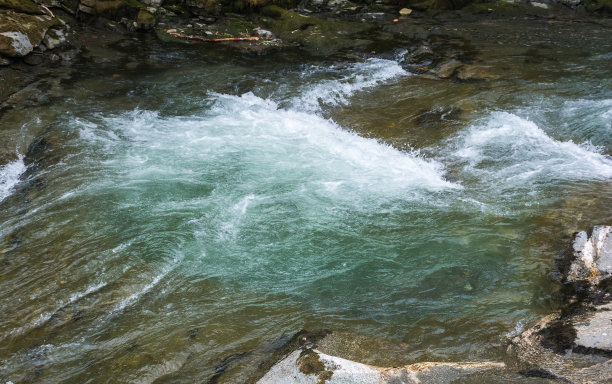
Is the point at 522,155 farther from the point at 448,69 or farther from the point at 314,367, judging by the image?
the point at 314,367

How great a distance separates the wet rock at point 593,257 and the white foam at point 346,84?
18.6 ft

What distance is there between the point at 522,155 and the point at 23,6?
12.5 m

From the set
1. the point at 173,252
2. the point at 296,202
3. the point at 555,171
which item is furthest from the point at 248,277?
A: the point at 555,171

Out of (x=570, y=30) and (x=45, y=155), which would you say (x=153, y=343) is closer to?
(x=45, y=155)

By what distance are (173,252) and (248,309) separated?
1446 mm

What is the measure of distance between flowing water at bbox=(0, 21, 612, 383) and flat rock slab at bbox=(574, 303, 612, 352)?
0.53m

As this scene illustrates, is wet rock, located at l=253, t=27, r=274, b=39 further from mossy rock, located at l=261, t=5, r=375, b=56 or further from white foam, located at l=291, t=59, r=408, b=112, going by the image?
white foam, located at l=291, t=59, r=408, b=112

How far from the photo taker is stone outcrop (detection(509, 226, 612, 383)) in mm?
3414

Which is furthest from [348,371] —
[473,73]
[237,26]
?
[237,26]

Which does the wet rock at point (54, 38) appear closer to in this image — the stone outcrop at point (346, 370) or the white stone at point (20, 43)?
the white stone at point (20, 43)

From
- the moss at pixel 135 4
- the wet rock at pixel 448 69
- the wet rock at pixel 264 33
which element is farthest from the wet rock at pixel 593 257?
the moss at pixel 135 4

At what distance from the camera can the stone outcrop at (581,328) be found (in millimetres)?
3414

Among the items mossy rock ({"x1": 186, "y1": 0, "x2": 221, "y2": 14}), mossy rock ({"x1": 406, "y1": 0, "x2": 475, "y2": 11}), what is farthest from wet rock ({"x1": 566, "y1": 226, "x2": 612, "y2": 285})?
mossy rock ({"x1": 186, "y1": 0, "x2": 221, "y2": 14})

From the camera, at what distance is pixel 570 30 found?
40.4ft
